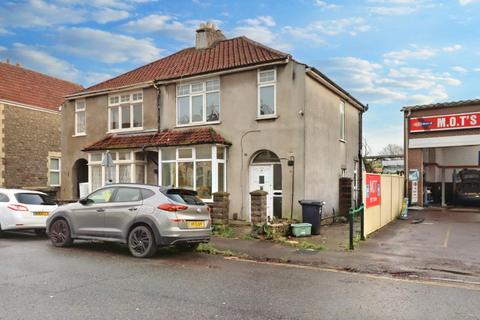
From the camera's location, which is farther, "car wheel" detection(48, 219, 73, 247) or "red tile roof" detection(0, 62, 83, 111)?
"red tile roof" detection(0, 62, 83, 111)

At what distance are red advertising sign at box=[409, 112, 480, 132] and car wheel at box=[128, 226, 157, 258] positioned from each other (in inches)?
740

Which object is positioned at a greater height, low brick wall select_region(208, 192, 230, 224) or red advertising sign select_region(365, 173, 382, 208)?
red advertising sign select_region(365, 173, 382, 208)

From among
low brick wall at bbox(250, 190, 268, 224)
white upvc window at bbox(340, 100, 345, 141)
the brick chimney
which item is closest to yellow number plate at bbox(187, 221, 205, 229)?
low brick wall at bbox(250, 190, 268, 224)

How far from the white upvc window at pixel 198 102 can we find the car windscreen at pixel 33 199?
238 inches

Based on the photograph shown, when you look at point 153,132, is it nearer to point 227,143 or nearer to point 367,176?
point 227,143

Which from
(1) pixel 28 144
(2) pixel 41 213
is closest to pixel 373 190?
(2) pixel 41 213

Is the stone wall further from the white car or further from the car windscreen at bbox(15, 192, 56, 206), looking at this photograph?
the white car

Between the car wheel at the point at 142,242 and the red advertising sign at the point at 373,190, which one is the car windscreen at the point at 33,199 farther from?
the red advertising sign at the point at 373,190

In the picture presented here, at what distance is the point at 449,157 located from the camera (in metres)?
25.8

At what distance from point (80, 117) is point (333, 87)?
12.3 meters

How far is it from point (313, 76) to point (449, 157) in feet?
48.4

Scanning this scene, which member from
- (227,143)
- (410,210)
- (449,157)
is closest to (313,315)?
(227,143)

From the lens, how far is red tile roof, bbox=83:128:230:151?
15.7m

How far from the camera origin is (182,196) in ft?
31.9
